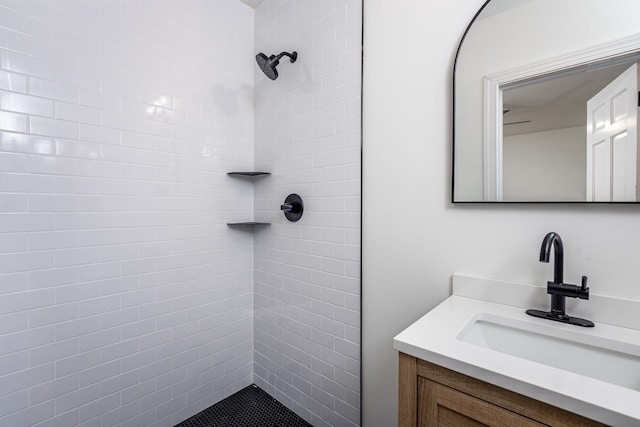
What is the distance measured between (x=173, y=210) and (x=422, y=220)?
1.32 metres

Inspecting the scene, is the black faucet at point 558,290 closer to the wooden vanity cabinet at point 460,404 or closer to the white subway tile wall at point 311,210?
the wooden vanity cabinet at point 460,404

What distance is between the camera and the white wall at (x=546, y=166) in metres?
0.94

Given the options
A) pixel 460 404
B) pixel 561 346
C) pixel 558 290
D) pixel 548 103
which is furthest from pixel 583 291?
pixel 548 103

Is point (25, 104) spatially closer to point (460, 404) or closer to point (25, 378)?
point (25, 378)

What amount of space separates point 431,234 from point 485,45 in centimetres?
73

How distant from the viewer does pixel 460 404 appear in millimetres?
708

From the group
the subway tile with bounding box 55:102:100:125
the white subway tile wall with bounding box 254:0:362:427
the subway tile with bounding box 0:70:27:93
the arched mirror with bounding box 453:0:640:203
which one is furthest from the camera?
the white subway tile wall with bounding box 254:0:362:427

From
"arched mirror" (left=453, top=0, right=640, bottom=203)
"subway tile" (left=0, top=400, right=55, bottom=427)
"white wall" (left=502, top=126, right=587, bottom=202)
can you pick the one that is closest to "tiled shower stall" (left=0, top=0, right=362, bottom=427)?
"subway tile" (left=0, top=400, right=55, bottom=427)

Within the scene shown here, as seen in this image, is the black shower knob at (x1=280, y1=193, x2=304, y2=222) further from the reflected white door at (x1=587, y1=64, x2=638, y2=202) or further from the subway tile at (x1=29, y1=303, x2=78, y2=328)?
the reflected white door at (x1=587, y1=64, x2=638, y2=202)

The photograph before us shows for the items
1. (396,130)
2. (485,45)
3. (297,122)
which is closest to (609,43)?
(485,45)

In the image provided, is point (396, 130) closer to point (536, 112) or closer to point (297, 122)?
point (536, 112)

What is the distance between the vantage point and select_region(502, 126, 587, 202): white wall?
0.94 metres

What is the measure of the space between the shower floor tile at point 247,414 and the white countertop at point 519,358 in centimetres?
125

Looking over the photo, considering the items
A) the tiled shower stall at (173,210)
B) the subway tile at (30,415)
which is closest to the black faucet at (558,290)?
the tiled shower stall at (173,210)
